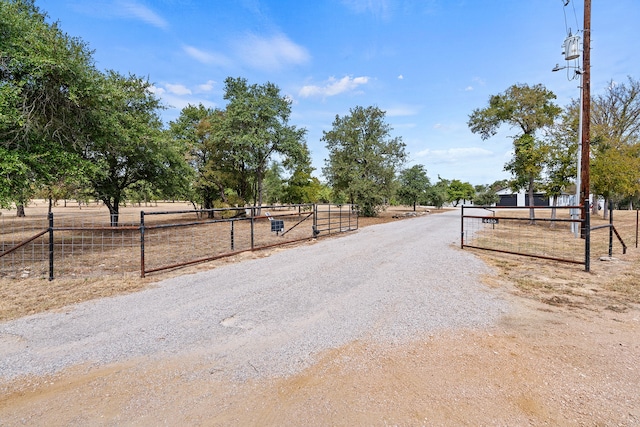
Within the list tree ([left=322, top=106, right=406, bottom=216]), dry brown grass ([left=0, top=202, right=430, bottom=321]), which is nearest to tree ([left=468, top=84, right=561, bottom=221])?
Answer: tree ([left=322, top=106, right=406, bottom=216])

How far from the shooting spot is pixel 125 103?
14.1 meters

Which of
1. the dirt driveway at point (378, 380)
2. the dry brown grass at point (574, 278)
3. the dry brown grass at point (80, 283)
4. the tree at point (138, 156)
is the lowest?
the dirt driveway at point (378, 380)

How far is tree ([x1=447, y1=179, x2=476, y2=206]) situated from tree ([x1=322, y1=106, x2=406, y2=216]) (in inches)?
1699

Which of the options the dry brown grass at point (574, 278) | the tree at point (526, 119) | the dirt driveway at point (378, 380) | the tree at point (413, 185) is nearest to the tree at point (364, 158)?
the tree at point (526, 119)

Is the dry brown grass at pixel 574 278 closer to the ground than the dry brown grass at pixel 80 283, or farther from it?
farther from it

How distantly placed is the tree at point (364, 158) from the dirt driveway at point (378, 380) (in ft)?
64.1

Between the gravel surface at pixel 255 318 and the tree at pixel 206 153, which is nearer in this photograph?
the gravel surface at pixel 255 318

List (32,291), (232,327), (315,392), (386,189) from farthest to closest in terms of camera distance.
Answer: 1. (386,189)
2. (32,291)
3. (232,327)
4. (315,392)

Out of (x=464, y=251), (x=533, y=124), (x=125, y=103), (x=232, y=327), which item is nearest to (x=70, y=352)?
(x=232, y=327)

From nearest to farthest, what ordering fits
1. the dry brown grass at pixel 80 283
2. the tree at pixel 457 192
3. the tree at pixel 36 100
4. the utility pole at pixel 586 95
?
1. the dry brown grass at pixel 80 283
2. the tree at pixel 36 100
3. the utility pole at pixel 586 95
4. the tree at pixel 457 192

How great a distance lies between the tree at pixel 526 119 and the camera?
15.8 meters

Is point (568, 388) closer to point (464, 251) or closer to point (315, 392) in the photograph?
point (315, 392)

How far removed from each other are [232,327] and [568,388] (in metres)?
3.32

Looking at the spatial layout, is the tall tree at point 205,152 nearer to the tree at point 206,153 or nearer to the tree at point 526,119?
the tree at point 206,153
